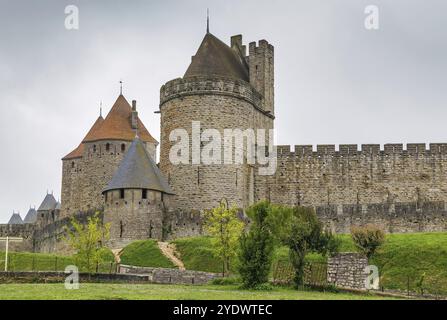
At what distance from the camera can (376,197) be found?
55.0 metres

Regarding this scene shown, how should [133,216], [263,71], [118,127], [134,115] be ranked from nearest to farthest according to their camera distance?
1. [133,216]
2. [263,71]
3. [118,127]
4. [134,115]

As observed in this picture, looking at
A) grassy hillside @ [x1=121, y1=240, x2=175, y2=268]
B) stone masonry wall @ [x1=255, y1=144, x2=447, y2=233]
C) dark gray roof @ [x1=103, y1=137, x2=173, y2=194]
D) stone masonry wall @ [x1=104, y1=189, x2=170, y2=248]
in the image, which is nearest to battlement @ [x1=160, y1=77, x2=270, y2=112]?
dark gray roof @ [x1=103, y1=137, x2=173, y2=194]

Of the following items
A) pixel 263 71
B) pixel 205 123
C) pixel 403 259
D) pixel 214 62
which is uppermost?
pixel 263 71

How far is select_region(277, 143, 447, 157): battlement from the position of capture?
55.2m

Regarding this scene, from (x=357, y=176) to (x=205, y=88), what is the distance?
12.1 metres

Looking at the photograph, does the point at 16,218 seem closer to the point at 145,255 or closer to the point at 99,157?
the point at 99,157

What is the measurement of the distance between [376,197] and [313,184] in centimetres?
411

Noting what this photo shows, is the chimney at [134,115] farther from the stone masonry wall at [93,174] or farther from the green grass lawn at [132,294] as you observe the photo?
the green grass lawn at [132,294]

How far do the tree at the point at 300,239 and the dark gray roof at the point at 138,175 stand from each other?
46.9ft

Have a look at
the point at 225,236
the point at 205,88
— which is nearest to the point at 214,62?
the point at 205,88

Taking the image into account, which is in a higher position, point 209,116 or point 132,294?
point 209,116

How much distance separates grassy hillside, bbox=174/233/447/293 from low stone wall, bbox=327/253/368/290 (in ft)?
8.76

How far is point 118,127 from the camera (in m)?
63.3

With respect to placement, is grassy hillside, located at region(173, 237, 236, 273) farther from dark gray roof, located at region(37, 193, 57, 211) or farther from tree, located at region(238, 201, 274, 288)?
dark gray roof, located at region(37, 193, 57, 211)
